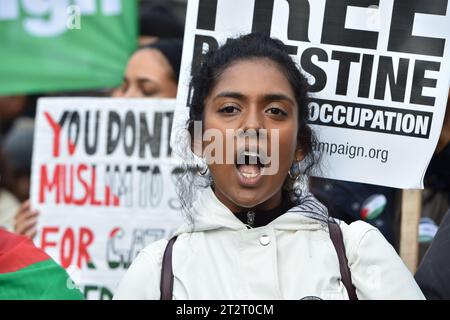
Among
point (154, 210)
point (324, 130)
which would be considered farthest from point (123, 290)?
point (154, 210)

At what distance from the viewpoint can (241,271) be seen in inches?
91.7

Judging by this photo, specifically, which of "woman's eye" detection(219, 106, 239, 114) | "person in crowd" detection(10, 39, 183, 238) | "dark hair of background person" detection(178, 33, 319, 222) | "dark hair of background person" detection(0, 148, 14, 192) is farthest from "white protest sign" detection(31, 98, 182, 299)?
"woman's eye" detection(219, 106, 239, 114)

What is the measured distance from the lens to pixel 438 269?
252 centimetres

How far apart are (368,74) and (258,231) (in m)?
0.76

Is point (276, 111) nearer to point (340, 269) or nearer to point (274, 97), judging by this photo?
point (274, 97)

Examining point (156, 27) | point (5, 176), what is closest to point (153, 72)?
point (156, 27)

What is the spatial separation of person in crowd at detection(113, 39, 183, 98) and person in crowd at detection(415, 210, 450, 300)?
220 cm

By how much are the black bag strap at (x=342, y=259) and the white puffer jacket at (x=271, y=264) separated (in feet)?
0.03

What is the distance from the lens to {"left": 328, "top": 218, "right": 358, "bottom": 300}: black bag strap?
2.30 metres

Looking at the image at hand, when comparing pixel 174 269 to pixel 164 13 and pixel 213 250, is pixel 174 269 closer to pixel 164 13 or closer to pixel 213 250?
pixel 213 250

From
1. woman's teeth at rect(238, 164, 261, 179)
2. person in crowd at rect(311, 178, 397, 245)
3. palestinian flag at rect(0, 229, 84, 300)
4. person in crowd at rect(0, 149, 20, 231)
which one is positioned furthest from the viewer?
person in crowd at rect(0, 149, 20, 231)

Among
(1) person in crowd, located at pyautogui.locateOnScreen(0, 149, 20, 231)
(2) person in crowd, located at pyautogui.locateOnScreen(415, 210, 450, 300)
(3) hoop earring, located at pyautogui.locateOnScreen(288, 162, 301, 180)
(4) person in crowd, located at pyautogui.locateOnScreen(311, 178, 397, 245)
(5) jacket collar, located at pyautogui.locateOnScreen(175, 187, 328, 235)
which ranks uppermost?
(3) hoop earring, located at pyautogui.locateOnScreen(288, 162, 301, 180)

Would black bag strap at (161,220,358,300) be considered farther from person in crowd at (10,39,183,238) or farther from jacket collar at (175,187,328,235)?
person in crowd at (10,39,183,238)
